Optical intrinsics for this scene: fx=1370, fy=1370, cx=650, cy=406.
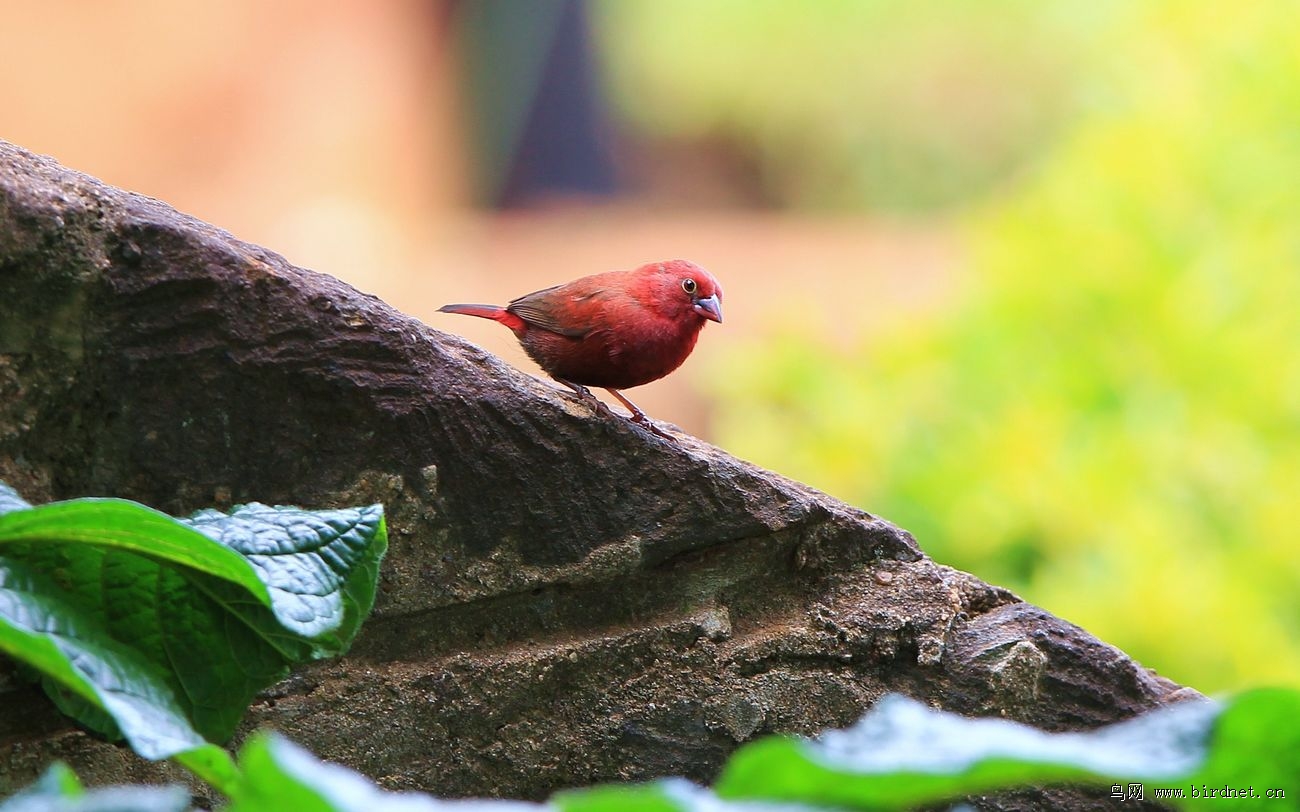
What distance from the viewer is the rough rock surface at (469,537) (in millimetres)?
2166

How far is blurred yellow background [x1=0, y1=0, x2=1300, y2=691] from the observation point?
5.15 metres

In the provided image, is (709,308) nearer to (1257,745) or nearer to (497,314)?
(497,314)

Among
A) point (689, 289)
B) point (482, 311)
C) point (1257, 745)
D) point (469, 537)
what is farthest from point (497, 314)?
point (1257, 745)

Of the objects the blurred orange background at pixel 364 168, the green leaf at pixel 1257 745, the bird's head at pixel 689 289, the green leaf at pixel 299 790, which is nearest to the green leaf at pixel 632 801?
the green leaf at pixel 299 790

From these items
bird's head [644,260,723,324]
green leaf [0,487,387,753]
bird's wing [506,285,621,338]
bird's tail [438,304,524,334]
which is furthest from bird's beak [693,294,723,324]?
green leaf [0,487,387,753]

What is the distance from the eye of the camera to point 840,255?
10.7 m

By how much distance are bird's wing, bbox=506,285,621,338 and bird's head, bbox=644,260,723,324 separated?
16 centimetres

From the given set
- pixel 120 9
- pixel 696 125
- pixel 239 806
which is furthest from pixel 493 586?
pixel 696 125

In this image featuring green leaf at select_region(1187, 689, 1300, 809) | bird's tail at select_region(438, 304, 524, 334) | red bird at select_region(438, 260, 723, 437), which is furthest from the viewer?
bird's tail at select_region(438, 304, 524, 334)

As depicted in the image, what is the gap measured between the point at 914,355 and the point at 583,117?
17.7 feet

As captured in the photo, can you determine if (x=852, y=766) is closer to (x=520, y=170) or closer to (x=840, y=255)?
(x=840, y=255)

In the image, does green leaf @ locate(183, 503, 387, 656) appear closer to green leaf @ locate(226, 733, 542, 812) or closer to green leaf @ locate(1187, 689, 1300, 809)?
green leaf @ locate(226, 733, 542, 812)

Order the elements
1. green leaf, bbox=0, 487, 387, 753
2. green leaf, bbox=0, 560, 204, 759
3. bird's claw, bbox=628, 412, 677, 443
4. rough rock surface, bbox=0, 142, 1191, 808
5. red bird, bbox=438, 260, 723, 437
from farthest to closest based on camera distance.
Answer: red bird, bbox=438, 260, 723, 437
bird's claw, bbox=628, 412, 677, 443
rough rock surface, bbox=0, 142, 1191, 808
green leaf, bbox=0, 487, 387, 753
green leaf, bbox=0, 560, 204, 759

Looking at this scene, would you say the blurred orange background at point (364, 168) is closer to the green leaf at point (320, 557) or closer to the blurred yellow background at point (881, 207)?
the blurred yellow background at point (881, 207)
